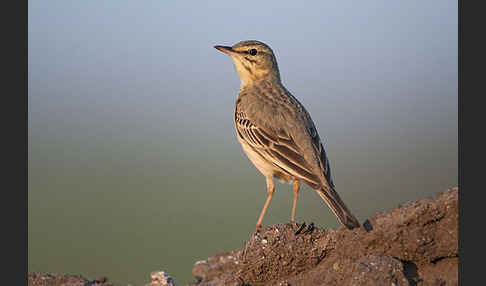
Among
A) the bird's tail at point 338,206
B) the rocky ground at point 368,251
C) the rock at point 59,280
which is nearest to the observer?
the rocky ground at point 368,251

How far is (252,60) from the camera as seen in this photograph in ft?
28.7

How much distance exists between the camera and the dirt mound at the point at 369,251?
5.42 metres

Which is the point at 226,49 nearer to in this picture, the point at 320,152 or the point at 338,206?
the point at 320,152

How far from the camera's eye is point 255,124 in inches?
303

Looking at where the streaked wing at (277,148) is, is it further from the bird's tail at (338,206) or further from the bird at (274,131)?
the bird's tail at (338,206)

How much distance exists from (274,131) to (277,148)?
0.38 m

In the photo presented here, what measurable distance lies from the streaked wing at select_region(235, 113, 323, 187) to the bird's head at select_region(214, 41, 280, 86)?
1.10 metres

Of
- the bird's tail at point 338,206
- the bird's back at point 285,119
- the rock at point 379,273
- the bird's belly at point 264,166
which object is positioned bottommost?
the rock at point 379,273

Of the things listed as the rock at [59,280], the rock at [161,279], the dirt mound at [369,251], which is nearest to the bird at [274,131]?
the dirt mound at [369,251]

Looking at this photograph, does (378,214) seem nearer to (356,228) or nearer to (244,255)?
(356,228)

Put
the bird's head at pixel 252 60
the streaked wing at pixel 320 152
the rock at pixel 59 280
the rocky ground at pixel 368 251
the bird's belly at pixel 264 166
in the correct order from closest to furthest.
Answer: the rocky ground at pixel 368 251 < the streaked wing at pixel 320 152 < the bird's belly at pixel 264 166 < the rock at pixel 59 280 < the bird's head at pixel 252 60

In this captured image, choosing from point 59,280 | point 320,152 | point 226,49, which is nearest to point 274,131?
point 320,152

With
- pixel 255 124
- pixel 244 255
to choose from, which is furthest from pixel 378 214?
pixel 255 124

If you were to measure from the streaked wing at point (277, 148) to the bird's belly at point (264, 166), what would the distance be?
6 centimetres
